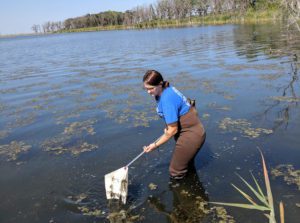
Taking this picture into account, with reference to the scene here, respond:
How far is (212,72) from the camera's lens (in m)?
16.5

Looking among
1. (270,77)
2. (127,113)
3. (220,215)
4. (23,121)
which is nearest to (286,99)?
(270,77)

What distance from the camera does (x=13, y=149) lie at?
8.20 metres

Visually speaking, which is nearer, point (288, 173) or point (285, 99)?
point (288, 173)

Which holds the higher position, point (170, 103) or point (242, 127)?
point (170, 103)

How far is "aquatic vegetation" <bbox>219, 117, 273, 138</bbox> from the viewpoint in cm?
799

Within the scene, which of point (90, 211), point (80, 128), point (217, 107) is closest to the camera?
point (90, 211)

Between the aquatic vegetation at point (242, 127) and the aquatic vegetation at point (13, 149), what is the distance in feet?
16.2

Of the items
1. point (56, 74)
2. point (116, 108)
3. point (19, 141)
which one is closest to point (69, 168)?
point (19, 141)

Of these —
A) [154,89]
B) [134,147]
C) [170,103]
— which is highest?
[154,89]

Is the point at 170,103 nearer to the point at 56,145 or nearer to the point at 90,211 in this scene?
the point at 90,211

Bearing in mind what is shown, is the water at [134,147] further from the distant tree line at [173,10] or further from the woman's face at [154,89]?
the distant tree line at [173,10]

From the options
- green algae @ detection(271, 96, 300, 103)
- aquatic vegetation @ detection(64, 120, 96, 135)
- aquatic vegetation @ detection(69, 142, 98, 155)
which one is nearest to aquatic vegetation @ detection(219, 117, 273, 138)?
green algae @ detection(271, 96, 300, 103)

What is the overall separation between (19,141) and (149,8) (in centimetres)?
13794

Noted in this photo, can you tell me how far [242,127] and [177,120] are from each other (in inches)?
148
